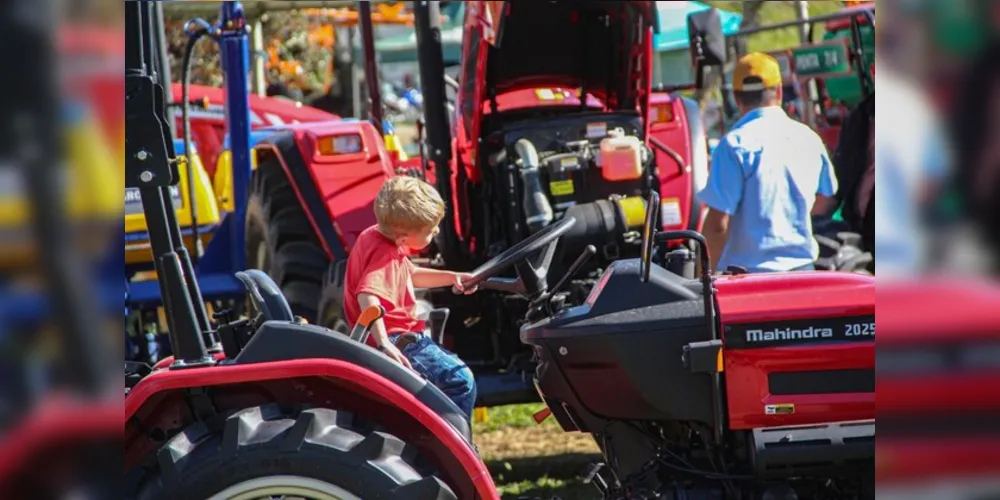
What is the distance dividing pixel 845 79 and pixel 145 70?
5983mm

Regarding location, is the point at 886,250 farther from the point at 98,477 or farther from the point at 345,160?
the point at 345,160

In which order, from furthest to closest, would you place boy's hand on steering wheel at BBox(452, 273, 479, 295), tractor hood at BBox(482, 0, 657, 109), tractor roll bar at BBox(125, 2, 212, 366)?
tractor hood at BBox(482, 0, 657, 109) → boy's hand on steering wheel at BBox(452, 273, 479, 295) → tractor roll bar at BBox(125, 2, 212, 366)

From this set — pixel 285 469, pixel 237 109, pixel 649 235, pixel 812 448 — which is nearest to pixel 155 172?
pixel 285 469

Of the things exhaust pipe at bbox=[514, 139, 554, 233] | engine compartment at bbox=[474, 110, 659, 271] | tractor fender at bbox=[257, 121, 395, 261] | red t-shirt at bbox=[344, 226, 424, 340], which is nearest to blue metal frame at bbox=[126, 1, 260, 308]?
tractor fender at bbox=[257, 121, 395, 261]

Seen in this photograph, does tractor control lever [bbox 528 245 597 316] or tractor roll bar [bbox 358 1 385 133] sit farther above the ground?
tractor roll bar [bbox 358 1 385 133]

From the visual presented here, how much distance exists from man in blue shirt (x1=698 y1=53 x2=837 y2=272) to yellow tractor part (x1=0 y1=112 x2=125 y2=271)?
323cm

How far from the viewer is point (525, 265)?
3.20m

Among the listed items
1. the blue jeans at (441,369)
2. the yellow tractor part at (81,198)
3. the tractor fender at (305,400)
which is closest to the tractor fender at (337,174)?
the blue jeans at (441,369)

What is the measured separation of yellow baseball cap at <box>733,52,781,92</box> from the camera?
4652 mm

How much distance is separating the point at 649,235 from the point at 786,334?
407 millimetres

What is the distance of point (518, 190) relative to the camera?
5.60m

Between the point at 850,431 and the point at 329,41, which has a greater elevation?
the point at 329,41

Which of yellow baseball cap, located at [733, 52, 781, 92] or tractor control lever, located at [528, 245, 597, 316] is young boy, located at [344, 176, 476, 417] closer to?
tractor control lever, located at [528, 245, 597, 316]

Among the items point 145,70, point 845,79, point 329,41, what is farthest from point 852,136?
point 329,41
